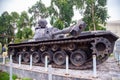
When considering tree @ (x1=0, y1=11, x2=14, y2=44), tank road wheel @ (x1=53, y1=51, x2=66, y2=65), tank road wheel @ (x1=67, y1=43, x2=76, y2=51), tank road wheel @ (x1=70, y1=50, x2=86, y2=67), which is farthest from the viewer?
tree @ (x1=0, y1=11, x2=14, y2=44)

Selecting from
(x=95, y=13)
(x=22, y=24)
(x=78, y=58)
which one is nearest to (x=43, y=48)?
(x=78, y=58)

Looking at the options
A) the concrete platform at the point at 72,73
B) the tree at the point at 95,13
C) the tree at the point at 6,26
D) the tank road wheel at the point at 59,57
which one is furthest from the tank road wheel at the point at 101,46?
the tree at the point at 6,26

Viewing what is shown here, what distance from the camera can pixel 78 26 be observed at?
9062mm

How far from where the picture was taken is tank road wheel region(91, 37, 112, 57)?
27.0ft

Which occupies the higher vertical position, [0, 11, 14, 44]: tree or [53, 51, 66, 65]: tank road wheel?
[0, 11, 14, 44]: tree

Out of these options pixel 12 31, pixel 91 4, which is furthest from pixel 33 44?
pixel 12 31

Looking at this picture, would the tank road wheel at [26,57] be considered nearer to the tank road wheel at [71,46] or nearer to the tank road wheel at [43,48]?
the tank road wheel at [43,48]

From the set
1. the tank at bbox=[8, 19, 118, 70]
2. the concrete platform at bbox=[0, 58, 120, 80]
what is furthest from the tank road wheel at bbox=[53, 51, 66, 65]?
the concrete platform at bbox=[0, 58, 120, 80]

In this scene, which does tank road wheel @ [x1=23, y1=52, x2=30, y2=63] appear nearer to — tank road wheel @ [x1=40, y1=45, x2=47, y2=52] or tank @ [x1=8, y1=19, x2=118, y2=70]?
tank @ [x1=8, y1=19, x2=118, y2=70]

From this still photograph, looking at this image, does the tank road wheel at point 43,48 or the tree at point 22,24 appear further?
the tree at point 22,24

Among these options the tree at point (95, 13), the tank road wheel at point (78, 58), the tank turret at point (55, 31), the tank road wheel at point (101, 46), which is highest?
the tree at point (95, 13)

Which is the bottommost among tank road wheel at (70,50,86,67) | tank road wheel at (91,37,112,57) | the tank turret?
tank road wheel at (70,50,86,67)

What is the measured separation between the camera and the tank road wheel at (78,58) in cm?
885

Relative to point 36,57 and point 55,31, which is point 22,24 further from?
point 55,31
